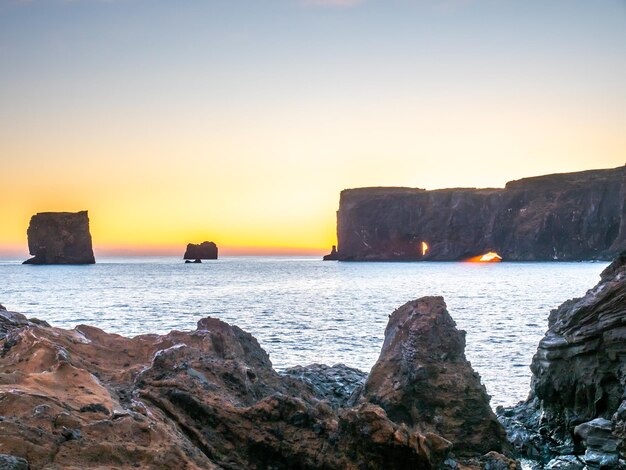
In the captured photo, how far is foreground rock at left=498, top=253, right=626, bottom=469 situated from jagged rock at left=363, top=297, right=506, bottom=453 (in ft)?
8.70

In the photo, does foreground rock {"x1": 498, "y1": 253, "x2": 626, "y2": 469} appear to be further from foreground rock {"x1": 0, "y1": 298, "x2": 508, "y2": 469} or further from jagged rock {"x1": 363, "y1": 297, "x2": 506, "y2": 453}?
foreground rock {"x1": 0, "y1": 298, "x2": 508, "y2": 469}

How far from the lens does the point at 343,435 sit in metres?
8.96

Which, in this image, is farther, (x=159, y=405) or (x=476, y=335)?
(x=476, y=335)

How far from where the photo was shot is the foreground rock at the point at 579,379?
1573 cm

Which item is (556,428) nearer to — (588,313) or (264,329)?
(588,313)

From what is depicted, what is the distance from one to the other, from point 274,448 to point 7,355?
4283mm

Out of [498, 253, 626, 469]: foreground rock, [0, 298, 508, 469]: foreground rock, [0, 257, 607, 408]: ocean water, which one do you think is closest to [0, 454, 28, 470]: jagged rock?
[0, 298, 508, 469]: foreground rock

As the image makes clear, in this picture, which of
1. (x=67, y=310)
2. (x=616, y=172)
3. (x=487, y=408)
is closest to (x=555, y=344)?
(x=487, y=408)

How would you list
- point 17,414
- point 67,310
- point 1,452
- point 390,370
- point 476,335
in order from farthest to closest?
point 67,310 → point 476,335 → point 390,370 → point 17,414 → point 1,452

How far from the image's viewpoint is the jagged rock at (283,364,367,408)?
56.4ft

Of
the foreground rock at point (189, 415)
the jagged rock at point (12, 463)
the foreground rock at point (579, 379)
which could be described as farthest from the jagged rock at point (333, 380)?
the jagged rock at point (12, 463)

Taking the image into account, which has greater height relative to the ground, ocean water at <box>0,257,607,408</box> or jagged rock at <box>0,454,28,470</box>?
jagged rock at <box>0,454,28,470</box>

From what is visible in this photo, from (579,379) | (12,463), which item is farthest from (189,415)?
(579,379)

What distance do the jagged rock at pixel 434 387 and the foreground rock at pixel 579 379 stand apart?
2.65 m
